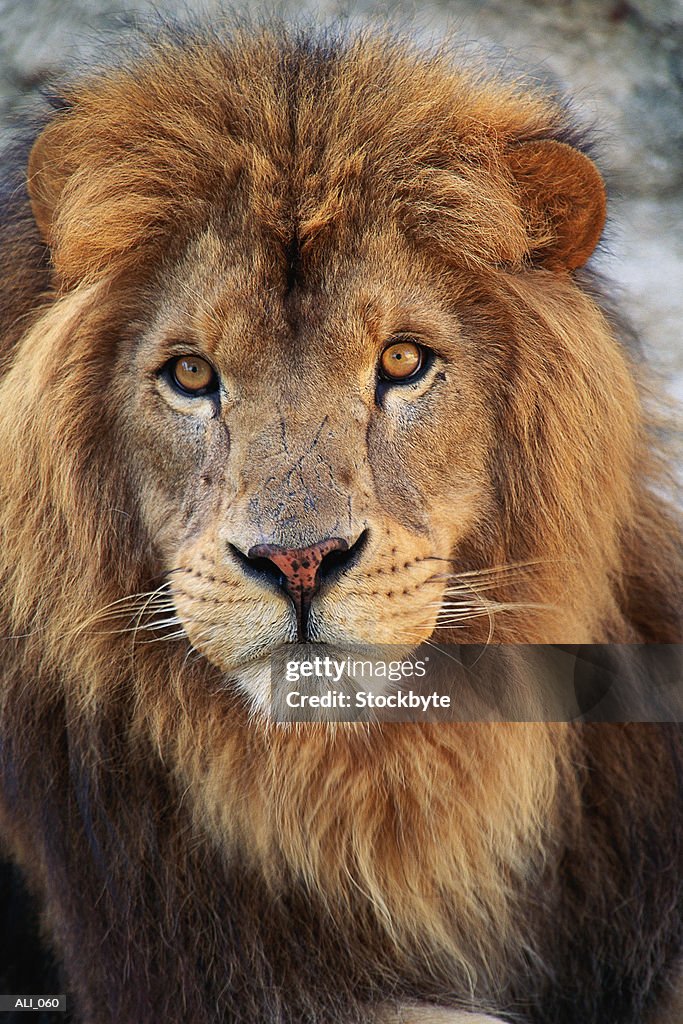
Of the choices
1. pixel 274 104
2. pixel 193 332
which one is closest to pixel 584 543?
pixel 193 332

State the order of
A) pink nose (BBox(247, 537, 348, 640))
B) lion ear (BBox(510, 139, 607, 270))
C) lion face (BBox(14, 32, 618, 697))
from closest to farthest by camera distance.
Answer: pink nose (BBox(247, 537, 348, 640)), lion face (BBox(14, 32, 618, 697)), lion ear (BBox(510, 139, 607, 270))

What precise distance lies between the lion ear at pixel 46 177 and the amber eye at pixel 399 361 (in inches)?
19.0

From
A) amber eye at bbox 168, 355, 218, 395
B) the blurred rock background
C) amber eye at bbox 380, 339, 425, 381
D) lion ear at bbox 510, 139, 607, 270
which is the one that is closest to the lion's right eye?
amber eye at bbox 168, 355, 218, 395

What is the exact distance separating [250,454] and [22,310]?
451 millimetres

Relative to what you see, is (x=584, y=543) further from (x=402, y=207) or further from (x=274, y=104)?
(x=274, y=104)

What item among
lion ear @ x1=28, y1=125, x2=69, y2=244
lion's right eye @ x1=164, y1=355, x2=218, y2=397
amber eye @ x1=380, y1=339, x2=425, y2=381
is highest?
lion ear @ x1=28, y1=125, x2=69, y2=244

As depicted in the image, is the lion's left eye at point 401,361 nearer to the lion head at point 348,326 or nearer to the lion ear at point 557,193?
the lion head at point 348,326

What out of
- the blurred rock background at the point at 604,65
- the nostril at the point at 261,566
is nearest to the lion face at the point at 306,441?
the nostril at the point at 261,566

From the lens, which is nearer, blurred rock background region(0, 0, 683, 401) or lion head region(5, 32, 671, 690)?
lion head region(5, 32, 671, 690)

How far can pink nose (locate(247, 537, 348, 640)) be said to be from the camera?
4.61 feet

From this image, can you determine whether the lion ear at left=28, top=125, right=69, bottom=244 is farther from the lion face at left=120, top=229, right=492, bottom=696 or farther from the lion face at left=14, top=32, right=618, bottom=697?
the lion face at left=120, top=229, right=492, bottom=696

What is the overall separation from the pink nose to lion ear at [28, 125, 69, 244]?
58 centimetres

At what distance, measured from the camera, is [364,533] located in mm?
1464

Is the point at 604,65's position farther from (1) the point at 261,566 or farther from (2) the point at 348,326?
(1) the point at 261,566
